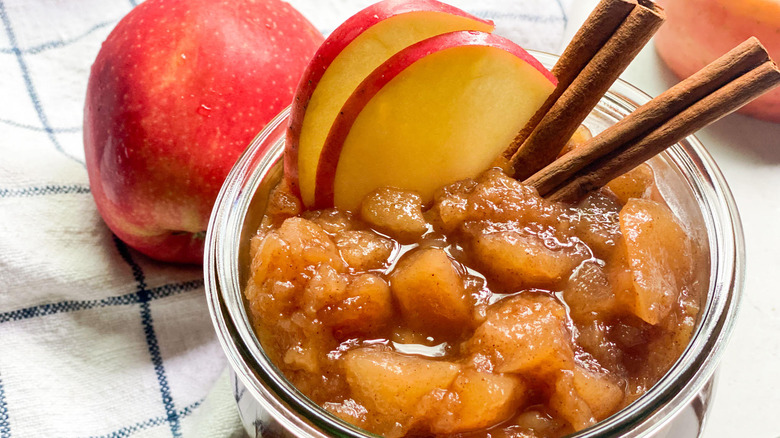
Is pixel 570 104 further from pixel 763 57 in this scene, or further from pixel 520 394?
pixel 520 394

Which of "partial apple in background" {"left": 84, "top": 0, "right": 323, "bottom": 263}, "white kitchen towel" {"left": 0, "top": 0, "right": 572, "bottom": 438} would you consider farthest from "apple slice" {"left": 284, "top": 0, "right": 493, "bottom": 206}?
"white kitchen towel" {"left": 0, "top": 0, "right": 572, "bottom": 438}

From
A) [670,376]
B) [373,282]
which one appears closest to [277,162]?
[373,282]

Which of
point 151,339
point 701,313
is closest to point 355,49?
point 701,313

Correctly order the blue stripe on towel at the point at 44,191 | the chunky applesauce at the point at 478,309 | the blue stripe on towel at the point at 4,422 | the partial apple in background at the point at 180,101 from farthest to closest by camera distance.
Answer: the blue stripe on towel at the point at 44,191 → the partial apple in background at the point at 180,101 → the blue stripe on towel at the point at 4,422 → the chunky applesauce at the point at 478,309

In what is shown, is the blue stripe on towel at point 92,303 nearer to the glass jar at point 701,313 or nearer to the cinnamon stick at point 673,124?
the glass jar at point 701,313

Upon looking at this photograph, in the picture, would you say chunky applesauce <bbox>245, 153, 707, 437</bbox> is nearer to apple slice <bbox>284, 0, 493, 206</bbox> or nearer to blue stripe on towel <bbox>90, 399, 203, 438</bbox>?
apple slice <bbox>284, 0, 493, 206</bbox>

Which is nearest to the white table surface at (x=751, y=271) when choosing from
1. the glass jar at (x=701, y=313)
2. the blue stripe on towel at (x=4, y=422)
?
the glass jar at (x=701, y=313)
